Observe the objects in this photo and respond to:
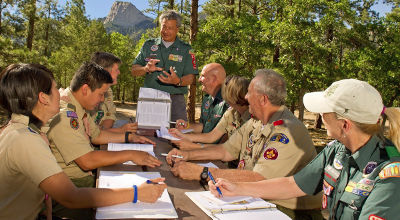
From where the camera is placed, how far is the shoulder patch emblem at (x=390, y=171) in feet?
4.02

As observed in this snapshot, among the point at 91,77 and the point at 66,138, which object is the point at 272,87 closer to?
the point at 91,77

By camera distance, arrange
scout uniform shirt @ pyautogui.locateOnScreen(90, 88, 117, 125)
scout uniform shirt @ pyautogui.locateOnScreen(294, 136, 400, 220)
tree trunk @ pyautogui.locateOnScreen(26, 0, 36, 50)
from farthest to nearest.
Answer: tree trunk @ pyautogui.locateOnScreen(26, 0, 36, 50) < scout uniform shirt @ pyautogui.locateOnScreen(90, 88, 117, 125) < scout uniform shirt @ pyautogui.locateOnScreen(294, 136, 400, 220)

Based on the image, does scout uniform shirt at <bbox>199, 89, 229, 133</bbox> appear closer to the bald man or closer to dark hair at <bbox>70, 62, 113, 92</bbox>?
the bald man

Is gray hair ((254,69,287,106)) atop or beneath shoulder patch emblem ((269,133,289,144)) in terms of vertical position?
atop

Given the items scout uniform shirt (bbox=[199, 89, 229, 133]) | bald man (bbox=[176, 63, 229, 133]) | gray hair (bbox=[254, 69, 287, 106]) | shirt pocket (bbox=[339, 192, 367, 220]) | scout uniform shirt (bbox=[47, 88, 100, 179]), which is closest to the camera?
shirt pocket (bbox=[339, 192, 367, 220])

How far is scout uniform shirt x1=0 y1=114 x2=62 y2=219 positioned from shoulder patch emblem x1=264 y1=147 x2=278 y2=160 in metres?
1.27

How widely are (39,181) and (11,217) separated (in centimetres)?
33

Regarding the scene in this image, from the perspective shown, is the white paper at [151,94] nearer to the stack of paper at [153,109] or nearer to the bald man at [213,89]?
the stack of paper at [153,109]

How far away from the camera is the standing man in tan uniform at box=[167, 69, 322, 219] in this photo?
2.05m

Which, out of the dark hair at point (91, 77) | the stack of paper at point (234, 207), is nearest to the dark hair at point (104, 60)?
the dark hair at point (91, 77)

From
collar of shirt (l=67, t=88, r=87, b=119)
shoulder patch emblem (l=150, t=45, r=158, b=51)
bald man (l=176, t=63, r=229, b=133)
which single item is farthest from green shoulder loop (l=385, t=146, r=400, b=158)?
shoulder patch emblem (l=150, t=45, r=158, b=51)

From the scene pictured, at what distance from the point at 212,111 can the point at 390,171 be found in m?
2.77

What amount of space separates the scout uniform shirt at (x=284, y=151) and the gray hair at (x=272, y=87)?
9 centimetres

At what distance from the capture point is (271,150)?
211 centimetres
